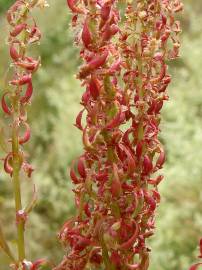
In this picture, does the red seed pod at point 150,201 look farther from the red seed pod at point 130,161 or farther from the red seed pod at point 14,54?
the red seed pod at point 14,54

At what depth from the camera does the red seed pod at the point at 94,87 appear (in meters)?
0.46

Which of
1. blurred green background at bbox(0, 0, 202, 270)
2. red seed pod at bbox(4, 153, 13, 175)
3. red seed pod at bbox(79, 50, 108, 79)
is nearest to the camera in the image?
red seed pod at bbox(79, 50, 108, 79)

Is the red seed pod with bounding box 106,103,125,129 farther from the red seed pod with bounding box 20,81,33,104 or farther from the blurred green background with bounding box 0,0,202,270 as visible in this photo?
the blurred green background with bounding box 0,0,202,270

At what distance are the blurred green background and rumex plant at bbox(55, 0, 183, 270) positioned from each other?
4.35ft

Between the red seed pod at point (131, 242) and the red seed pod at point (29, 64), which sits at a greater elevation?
the red seed pod at point (29, 64)

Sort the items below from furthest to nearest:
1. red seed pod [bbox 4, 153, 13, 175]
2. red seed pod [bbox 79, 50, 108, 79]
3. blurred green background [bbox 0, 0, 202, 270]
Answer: blurred green background [bbox 0, 0, 202, 270]
red seed pod [bbox 4, 153, 13, 175]
red seed pod [bbox 79, 50, 108, 79]

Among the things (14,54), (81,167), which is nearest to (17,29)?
(14,54)

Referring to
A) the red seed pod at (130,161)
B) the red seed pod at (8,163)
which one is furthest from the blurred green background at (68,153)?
the red seed pod at (130,161)

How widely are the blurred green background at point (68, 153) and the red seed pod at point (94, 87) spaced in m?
1.39

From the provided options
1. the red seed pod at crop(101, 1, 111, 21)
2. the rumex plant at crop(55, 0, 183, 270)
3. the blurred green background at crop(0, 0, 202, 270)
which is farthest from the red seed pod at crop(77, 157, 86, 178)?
the blurred green background at crop(0, 0, 202, 270)

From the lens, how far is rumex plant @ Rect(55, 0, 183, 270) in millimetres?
464

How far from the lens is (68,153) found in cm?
299

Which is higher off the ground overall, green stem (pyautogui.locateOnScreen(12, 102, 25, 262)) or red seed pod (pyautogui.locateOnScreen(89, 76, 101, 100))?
red seed pod (pyautogui.locateOnScreen(89, 76, 101, 100))

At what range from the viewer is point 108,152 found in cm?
48
